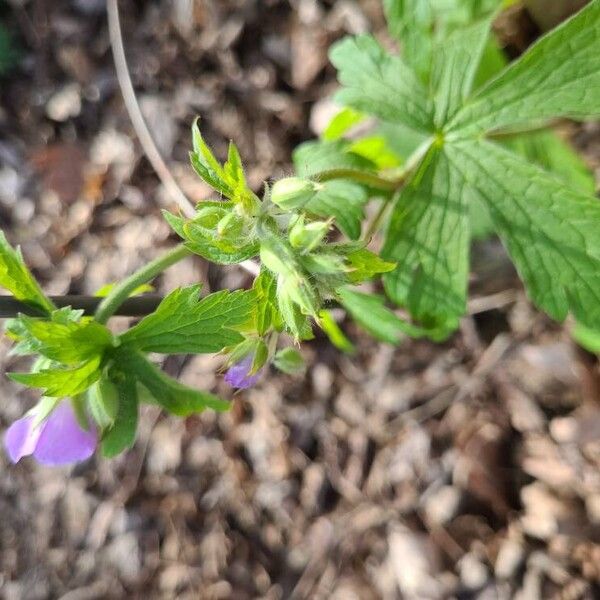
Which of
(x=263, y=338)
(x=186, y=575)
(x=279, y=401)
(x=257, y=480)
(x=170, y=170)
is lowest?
(x=186, y=575)

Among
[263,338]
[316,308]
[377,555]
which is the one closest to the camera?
[316,308]

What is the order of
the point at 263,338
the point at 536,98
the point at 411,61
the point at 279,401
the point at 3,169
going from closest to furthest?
the point at 263,338, the point at 536,98, the point at 411,61, the point at 279,401, the point at 3,169

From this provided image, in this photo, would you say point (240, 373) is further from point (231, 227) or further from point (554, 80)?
point (554, 80)

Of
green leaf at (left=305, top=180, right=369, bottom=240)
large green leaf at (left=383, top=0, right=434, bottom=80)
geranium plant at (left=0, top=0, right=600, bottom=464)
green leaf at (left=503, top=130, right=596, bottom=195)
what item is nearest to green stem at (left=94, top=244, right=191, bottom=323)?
geranium plant at (left=0, top=0, right=600, bottom=464)

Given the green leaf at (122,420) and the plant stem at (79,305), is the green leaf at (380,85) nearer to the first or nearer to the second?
the plant stem at (79,305)

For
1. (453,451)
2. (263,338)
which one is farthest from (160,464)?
(263,338)

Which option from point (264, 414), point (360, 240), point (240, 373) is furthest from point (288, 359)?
point (264, 414)

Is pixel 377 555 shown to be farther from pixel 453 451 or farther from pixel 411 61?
pixel 411 61
